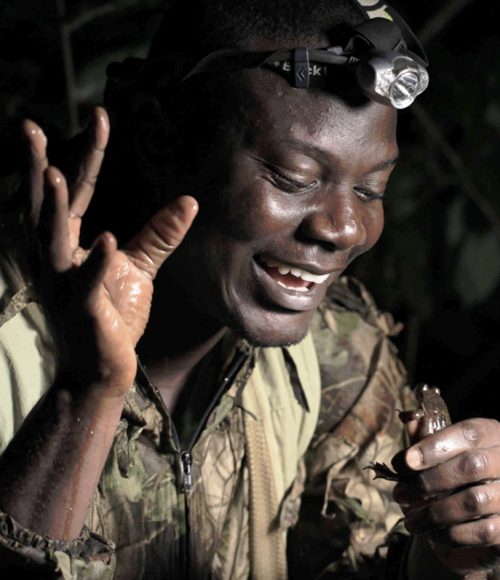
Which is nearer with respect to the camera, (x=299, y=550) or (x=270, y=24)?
(x=270, y=24)

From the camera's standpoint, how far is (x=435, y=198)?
2574mm

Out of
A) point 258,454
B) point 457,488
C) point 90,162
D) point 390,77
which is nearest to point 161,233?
point 90,162

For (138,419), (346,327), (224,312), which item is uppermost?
(224,312)

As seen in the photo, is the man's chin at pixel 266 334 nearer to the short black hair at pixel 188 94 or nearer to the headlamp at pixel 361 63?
the short black hair at pixel 188 94

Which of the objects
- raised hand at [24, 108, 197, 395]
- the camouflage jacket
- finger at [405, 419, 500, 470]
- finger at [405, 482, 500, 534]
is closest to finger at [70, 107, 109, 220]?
raised hand at [24, 108, 197, 395]

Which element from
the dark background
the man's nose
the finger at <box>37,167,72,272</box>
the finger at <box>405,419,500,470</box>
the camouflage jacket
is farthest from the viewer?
the dark background

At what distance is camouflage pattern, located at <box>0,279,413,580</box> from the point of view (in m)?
1.66

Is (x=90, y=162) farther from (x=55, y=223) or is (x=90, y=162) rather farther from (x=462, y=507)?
(x=462, y=507)

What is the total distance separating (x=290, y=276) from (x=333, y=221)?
102 mm

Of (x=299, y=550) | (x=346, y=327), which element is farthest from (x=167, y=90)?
(x=299, y=550)

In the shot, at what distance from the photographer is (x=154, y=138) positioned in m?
1.61

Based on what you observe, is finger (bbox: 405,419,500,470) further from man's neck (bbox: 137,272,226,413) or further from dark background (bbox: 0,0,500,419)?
dark background (bbox: 0,0,500,419)

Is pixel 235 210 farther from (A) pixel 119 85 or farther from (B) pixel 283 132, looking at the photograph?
(A) pixel 119 85

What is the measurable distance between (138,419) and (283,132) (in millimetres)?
438
